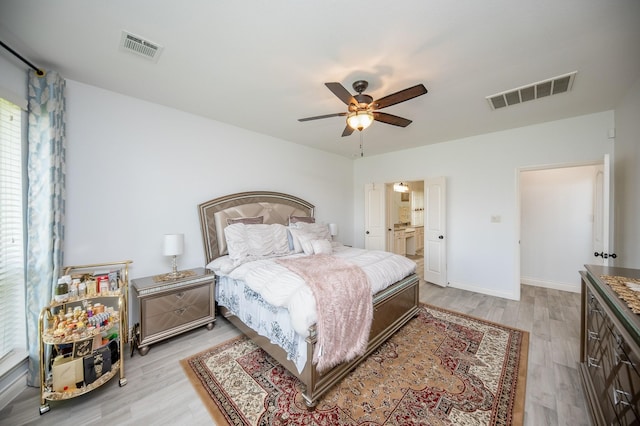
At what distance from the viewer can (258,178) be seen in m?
3.97

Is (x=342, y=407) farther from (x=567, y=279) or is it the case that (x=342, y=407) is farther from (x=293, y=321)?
(x=567, y=279)

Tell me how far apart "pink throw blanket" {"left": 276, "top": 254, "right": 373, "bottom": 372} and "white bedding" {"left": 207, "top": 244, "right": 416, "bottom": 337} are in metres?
0.09

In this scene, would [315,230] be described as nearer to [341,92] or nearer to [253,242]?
[253,242]

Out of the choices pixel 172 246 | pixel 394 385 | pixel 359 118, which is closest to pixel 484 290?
pixel 394 385

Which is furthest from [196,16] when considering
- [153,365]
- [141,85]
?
[153,365]

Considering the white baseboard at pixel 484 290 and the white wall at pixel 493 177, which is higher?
the white wall at pixel 493 177

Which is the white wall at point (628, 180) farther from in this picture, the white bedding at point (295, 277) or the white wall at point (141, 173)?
the white wall at point (141, 173)

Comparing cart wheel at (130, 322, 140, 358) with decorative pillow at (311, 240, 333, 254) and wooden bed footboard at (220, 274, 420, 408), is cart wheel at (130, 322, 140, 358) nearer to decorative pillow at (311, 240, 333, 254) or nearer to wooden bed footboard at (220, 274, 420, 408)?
wooden bed footboard at (220, 274, 420, 408)

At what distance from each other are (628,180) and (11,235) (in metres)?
5.98

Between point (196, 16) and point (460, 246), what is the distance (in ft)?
15.9

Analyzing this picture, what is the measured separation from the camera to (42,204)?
2.04 metres

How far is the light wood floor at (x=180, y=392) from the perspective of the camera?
167 centimetres

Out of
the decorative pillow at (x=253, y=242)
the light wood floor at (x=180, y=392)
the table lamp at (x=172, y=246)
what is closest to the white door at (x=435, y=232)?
the light wood floor at (x=180, y=392)

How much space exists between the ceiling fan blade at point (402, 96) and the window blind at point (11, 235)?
10.0 ft
